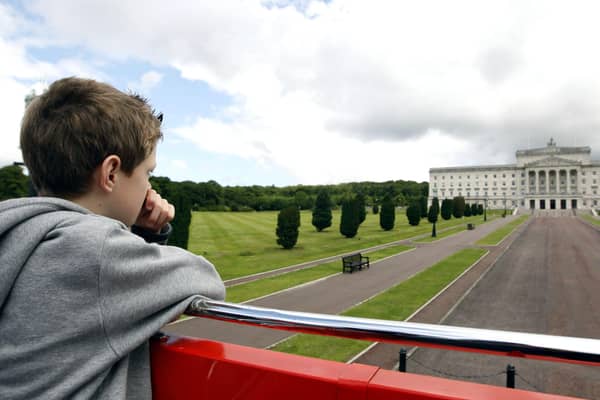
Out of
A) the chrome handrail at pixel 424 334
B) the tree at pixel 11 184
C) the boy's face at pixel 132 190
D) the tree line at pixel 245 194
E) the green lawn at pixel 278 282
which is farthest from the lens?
the tree line at pixel 245 194

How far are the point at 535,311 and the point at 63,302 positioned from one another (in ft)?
47.6

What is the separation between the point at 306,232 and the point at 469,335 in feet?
119

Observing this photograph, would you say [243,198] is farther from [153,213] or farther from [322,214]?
[153,213]

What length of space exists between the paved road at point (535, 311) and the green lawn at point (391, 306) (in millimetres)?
1258

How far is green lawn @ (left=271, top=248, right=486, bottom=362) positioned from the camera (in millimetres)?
8516

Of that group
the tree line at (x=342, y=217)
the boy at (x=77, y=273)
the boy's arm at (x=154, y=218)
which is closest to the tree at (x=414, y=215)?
the tree line at (x=342, y=217)

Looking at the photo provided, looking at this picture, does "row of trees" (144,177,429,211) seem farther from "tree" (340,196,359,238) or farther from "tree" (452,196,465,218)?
"tree" (340,196,359,238)

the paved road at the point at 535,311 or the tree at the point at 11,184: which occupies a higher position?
the tree at the point at 11,184

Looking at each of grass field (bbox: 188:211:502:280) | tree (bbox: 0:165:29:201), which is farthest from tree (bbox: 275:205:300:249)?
tree (bbox: 0:165:29:201)

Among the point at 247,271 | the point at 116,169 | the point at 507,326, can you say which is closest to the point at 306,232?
the point at 247,271

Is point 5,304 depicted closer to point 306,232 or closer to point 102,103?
point 102,103

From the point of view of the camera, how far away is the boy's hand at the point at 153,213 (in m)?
1.73

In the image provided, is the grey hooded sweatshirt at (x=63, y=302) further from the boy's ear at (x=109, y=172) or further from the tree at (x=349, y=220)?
the tree at (x=349, y=220)

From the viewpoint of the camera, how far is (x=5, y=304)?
1.04 metres
